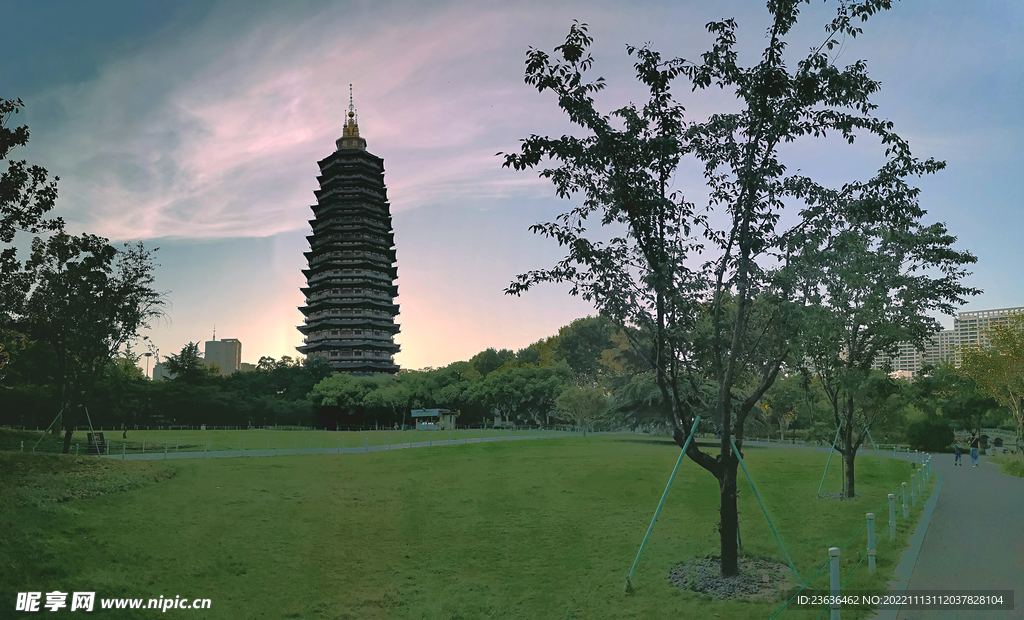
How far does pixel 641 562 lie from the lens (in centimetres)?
1122

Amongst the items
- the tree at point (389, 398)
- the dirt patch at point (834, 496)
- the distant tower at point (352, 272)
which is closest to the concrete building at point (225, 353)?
the distant tower at point (352, 272)

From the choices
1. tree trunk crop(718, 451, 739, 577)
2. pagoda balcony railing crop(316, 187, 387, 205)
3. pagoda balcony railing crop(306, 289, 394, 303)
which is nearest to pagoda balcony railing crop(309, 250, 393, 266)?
pagoda balcony railing crop(306, 289, 394, 303)

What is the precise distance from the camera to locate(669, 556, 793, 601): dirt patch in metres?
9.27

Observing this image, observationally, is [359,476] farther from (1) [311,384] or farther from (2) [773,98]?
(1) [311,384]

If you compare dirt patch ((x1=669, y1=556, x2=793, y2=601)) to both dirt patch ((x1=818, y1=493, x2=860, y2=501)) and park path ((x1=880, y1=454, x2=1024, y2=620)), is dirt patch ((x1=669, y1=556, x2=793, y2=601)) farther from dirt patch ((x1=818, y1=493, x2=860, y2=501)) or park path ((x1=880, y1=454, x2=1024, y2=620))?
dirt patch ((x1=818, y1=493, x2=860, y2=501))

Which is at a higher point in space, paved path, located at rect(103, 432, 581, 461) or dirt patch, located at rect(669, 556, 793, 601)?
dirt patch, located at rect(669, 556, 793, 601)

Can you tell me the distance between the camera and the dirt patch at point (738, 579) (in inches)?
365

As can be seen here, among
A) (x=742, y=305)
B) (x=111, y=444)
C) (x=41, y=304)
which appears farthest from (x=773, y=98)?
(x=111, y=444)

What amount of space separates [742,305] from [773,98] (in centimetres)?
332

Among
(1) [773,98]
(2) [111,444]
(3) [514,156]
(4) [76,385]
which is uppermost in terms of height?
(1) [773,98]

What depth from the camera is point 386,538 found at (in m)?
13.4

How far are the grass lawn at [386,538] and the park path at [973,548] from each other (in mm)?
631

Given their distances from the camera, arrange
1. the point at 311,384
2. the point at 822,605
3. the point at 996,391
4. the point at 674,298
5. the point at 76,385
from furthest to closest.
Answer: the point at 311,384 < the point at 996,391 < the point at 76,385 < the point at 674,298 < the point at 822,605

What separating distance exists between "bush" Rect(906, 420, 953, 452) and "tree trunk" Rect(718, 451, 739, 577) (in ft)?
136
